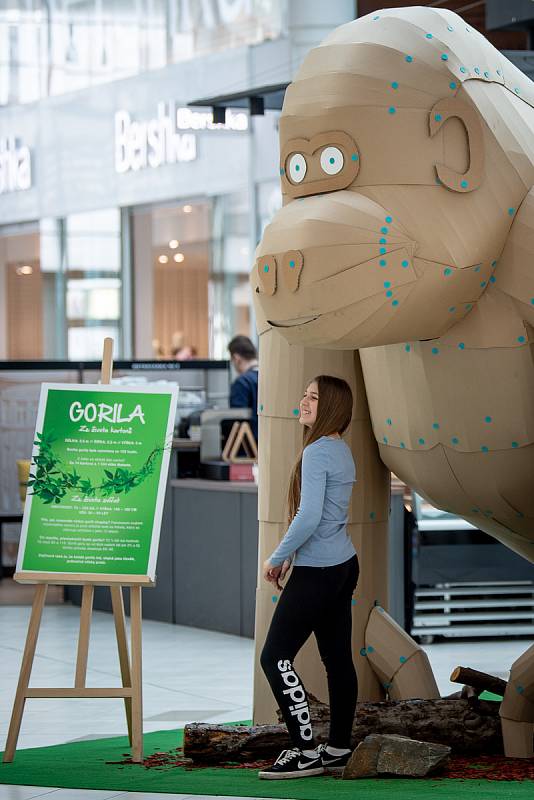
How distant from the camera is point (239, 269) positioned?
574 inches

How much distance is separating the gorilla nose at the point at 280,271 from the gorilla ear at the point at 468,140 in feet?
1.40

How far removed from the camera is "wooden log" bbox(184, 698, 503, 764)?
168 inches

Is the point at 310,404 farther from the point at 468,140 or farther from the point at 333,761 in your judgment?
the point at 333,761

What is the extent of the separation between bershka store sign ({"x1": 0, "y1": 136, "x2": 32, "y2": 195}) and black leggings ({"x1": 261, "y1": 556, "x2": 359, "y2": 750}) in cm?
1366

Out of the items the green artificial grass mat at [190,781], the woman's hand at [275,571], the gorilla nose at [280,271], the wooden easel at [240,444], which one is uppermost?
the gorilla nose at [280,271]

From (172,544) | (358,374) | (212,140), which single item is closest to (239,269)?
(212,140)

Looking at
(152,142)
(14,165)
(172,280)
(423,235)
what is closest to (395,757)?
(423,235)

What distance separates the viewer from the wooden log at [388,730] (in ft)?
14.0

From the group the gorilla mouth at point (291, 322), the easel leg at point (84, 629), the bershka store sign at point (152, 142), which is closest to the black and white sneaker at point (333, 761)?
the easel leg at point (84, 629)

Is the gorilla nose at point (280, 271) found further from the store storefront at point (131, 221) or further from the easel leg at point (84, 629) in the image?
the store storefront at point (131, 221)

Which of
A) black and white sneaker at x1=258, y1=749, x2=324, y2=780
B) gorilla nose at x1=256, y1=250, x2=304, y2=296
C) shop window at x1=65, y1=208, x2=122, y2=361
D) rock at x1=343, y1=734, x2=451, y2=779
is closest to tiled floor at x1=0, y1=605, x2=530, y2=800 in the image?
black and white sneaker at x1=258, y1=749, x2=324, y2=780

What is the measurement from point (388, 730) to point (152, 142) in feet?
38.1

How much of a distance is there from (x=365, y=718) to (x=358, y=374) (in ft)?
3.42

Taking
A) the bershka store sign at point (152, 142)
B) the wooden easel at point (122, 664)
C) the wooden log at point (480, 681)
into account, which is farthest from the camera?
the bershka store sign at point (152, 142)
